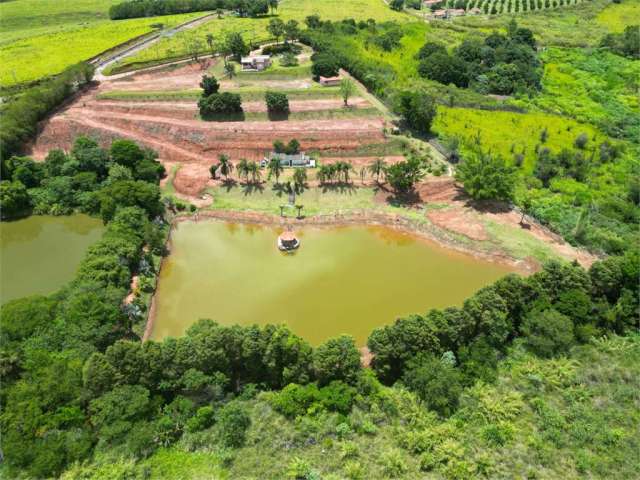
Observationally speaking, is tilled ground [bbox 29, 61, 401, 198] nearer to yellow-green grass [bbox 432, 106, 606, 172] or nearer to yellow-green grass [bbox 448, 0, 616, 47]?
yellow-green grass [bbox 432, 106, 606, 172]

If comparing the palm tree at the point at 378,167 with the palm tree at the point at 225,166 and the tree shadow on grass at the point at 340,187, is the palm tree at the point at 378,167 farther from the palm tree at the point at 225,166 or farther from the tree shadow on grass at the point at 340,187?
the palm tree at the point at 225,166

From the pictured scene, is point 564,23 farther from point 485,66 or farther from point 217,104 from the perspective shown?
point 217,104

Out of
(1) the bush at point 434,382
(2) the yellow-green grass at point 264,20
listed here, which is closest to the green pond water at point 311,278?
(1) the bush at point 434,382

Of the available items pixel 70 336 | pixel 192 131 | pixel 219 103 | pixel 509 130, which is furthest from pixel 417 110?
pixel 70 336

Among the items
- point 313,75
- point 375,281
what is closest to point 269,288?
point 375,281

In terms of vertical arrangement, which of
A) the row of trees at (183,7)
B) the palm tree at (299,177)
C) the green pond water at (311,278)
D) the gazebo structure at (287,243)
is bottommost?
the green pond water at (311,278)

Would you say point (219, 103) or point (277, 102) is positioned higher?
point (219, 103)

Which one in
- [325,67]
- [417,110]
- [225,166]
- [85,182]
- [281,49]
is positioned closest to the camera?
[85,182]
